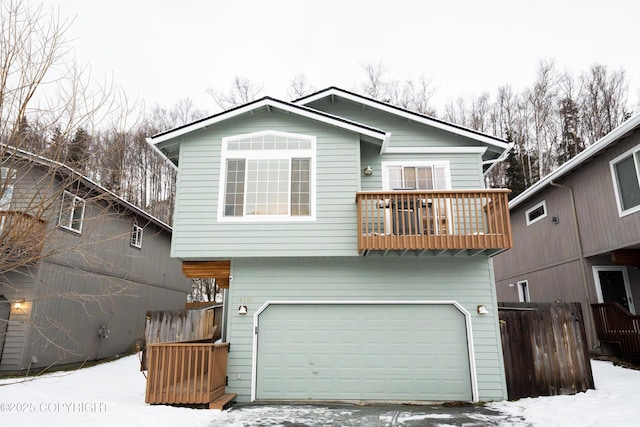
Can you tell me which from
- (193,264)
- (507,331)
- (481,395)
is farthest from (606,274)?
(193,264)

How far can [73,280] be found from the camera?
39.3 ft

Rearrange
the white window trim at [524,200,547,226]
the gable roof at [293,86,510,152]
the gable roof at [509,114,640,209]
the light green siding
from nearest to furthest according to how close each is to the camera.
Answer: the light green siding, the gable roof at [509,114,640,209], the gable roof at [293,86,510,152], the white window trim at [524,200,547,226]

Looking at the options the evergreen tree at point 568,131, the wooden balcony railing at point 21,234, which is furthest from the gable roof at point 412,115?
the evergreen tree at point 568,131

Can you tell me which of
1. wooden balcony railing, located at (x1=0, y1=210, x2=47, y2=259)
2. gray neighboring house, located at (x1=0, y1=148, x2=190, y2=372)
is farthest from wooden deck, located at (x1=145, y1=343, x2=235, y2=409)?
wooden balcony railing, located at (x1=0, y1=210, x2=47, y2=259)

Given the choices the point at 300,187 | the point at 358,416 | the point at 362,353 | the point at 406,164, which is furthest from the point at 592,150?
the point at 358,416

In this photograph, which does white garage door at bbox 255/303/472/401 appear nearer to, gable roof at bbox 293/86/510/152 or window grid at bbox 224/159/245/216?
window grid at bbox 224/159/245/216

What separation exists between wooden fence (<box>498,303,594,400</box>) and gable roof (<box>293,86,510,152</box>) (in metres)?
3.79

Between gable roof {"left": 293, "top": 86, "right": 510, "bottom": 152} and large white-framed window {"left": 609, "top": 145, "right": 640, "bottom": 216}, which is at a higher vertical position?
gable roof {"left": 293, "top": 86, "right": 510, "bottom": 152}

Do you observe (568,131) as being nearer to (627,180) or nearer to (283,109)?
(627,180)

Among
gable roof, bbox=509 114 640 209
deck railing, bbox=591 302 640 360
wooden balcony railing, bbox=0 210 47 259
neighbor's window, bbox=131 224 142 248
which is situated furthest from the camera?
neighbor's window, bbox=131 224 142 248

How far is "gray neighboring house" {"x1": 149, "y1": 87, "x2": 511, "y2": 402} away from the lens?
8.08 meters

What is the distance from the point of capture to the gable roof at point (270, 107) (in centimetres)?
881

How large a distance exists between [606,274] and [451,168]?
6223 millimetres

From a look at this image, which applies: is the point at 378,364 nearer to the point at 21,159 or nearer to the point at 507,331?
the point at 507,331
